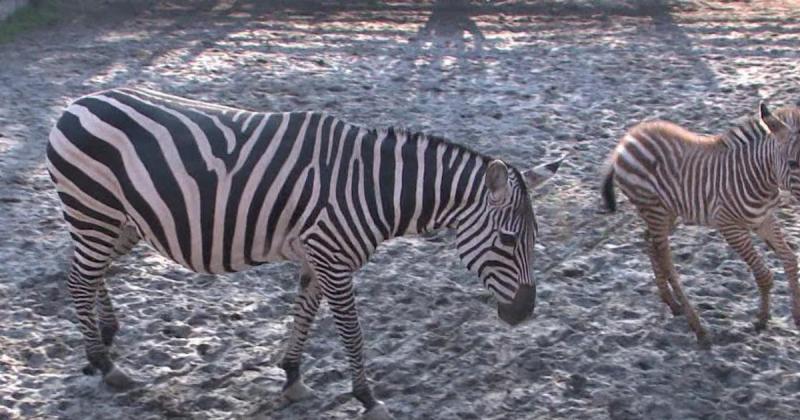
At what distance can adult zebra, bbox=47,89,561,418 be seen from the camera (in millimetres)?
4820

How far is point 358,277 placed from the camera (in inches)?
258

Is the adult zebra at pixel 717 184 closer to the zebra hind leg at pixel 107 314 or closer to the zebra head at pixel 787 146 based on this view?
the zebra head at pixel 787 146

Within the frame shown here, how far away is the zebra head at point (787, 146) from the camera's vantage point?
5.67 meters

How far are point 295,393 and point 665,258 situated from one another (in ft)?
7.19

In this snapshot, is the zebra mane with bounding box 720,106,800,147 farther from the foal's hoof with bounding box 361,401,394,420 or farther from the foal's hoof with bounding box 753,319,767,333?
the foal's hoof with bounding box 361,401,394,420

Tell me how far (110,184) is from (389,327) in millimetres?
1758

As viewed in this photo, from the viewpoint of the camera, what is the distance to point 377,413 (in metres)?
4.91

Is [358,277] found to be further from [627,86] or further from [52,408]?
[627,86]

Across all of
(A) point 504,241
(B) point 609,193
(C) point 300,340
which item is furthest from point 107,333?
(B) point 609,193

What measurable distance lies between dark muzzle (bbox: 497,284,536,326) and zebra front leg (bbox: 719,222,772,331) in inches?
60.6

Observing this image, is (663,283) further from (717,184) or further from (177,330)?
(177,330)

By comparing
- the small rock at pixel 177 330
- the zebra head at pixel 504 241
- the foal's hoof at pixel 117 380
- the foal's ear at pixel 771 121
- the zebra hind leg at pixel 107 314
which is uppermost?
the foal's ear at pixel 771 121

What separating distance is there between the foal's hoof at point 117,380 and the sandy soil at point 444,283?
0.06 meters

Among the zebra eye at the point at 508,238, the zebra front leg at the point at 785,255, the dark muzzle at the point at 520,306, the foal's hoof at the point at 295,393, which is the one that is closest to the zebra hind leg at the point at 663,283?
the zebra front leg at the point at 785,255
